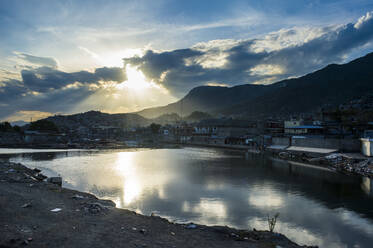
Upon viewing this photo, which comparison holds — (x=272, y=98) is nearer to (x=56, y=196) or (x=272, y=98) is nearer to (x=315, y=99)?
(x=315, y=99)

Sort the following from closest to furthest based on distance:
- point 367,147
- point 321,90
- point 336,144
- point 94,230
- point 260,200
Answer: point 94,230 → point 260,200 → point 367,147 → point 336,144 → point 321,90

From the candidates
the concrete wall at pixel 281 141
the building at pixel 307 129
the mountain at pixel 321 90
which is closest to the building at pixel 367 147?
the concrete wall at pixel 281 141

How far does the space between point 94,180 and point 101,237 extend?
19704 mm

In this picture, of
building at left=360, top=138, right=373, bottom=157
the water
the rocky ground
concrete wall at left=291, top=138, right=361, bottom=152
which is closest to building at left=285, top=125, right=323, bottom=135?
concrete wall at left=291, top=138, right=361, bottom=152

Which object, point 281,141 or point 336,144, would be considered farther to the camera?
point 281,141

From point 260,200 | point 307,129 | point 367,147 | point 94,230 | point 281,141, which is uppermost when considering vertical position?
point 307,129

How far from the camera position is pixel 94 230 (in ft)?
35.1

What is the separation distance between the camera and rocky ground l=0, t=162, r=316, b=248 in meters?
9.45

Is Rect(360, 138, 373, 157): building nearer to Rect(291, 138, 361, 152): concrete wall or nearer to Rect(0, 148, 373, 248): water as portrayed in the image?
Rect(291, 138, 361, 152): concrete wall

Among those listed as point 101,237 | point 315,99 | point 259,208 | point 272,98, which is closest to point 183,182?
point 259,208

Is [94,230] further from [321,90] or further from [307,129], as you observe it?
[321,90]

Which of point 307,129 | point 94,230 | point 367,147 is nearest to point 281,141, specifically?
point 307,129

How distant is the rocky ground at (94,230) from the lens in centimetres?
945

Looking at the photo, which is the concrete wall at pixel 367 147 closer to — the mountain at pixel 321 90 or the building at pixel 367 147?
the building at pixel 367 147
